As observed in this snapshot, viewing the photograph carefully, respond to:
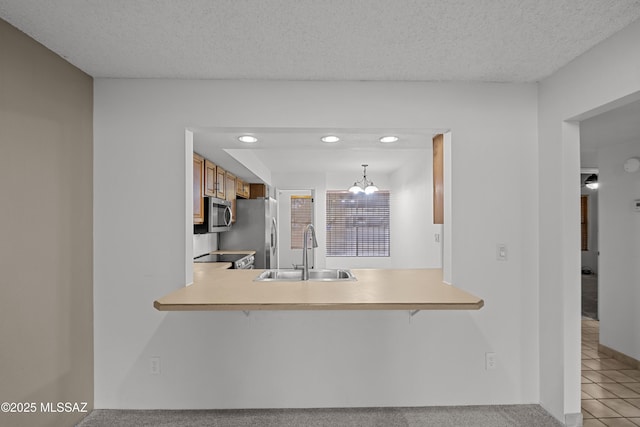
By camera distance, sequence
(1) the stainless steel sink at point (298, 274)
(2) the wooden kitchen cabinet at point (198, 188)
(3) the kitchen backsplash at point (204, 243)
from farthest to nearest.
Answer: (3) the kitchen backsplash at point (204, 243), (2) the wooden kitchen cabinet at point (198, 188), (1) the stainless steel sink at point (298, 274)

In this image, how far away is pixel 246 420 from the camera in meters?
2.29

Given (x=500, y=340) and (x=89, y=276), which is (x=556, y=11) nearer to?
(x=500, y=340)

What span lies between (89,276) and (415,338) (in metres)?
2.21

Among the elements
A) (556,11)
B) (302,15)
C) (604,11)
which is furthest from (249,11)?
(604,11)

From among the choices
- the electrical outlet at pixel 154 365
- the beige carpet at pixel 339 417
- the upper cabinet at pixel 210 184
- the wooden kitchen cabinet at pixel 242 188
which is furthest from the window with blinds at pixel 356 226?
the electrical outlet at pixel 154 365

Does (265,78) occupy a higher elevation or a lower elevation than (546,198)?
higher

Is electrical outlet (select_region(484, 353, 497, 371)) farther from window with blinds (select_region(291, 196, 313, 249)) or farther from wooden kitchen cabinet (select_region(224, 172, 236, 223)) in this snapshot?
window with blinds (select_region(291, 196, 313, 249))

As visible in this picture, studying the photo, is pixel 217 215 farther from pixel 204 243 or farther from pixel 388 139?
pixel 388 139

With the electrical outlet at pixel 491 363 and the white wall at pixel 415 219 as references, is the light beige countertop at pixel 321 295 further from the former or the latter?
the white wall at pixel 415 219

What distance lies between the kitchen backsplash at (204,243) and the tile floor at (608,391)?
404 cm

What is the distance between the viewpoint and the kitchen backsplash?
14.6ft

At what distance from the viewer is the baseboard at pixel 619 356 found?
3.29 metres

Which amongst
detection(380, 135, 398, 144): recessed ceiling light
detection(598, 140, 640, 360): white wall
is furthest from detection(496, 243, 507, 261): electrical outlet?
detection(598, 140, 640, 360): white wall

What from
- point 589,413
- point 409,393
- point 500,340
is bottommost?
point 589,413
